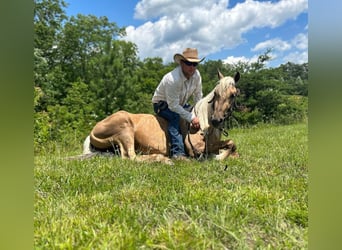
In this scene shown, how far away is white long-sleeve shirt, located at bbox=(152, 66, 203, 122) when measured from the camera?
98.6 inches

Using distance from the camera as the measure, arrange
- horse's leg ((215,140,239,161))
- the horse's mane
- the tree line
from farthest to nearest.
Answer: the horse's mane
horse's leg ((215,140,239,161))
the tree line

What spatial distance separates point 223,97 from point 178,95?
1.11ft

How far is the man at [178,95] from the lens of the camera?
8.04 ft

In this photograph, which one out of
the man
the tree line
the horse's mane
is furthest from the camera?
the horse's mane

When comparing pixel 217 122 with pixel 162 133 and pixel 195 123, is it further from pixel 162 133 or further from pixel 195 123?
pixel 162 133

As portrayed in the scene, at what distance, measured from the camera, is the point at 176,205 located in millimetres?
1252

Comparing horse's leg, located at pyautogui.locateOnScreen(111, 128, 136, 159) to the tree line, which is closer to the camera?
the tree line

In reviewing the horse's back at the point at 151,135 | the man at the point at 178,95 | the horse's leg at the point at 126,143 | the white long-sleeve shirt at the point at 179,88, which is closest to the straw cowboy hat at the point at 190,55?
the man at the point at 178,95

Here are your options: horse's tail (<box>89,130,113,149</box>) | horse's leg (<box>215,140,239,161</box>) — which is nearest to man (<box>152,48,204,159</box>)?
horse's leg (<box>215,140,239,161</box>)

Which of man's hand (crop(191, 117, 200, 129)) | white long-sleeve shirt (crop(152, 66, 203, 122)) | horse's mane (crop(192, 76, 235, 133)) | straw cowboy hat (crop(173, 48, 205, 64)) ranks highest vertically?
straw cowboy hat (crop(173, 48, 205, 64))

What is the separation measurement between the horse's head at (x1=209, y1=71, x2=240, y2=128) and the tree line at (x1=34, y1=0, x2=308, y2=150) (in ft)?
0.19

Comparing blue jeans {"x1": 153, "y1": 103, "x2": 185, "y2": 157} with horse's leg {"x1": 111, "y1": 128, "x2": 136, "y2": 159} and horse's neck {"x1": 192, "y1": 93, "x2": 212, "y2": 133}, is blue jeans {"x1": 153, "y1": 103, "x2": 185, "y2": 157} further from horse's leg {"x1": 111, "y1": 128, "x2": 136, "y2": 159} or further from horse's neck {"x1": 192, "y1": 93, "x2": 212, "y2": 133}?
horse's leg {"x1": 111, "y1": 128, "x2": 136, "y2": 159}
